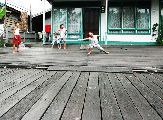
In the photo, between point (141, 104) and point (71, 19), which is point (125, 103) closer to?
point (141, 104)

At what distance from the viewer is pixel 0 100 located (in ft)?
14.5

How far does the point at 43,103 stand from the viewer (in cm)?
425

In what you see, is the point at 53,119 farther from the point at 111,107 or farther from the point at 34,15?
the point at 34,15

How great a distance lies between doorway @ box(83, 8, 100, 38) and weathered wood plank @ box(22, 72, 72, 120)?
16.1 metres

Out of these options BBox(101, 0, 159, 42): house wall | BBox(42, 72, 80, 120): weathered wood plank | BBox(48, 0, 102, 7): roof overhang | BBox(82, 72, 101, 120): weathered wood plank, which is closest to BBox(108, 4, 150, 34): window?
BBox(101, 0, 159, 42): house wall

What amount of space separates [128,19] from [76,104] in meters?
18.1

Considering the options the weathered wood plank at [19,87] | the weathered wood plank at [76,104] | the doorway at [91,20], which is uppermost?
the doorway at [91,20]

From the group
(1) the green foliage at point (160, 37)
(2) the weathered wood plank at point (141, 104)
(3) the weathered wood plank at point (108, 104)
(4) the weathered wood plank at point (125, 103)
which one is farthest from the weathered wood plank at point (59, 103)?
(1) the green foliage at point (160, 37)

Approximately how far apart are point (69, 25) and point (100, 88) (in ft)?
55.5

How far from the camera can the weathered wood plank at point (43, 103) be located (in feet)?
11.6

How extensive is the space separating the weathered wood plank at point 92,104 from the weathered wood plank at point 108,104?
0.07 m

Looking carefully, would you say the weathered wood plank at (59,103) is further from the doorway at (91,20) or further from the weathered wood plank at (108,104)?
the doorway at (91,20)

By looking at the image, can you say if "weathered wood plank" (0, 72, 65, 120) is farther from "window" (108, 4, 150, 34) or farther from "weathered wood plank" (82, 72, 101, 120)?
"window" (108, 4, 150, 34)

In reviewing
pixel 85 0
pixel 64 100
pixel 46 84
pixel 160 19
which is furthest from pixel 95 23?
pixel 64 100
